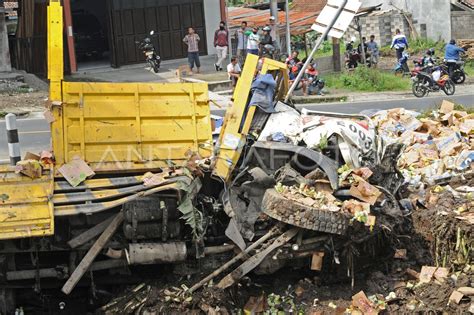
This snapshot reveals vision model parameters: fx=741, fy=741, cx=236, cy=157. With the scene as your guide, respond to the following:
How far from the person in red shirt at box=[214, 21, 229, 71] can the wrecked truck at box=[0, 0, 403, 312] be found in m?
17.5

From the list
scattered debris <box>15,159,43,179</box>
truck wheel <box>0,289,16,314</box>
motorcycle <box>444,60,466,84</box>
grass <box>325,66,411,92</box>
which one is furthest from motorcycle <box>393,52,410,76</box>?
truck wheel <box>0,289,16,314</box>

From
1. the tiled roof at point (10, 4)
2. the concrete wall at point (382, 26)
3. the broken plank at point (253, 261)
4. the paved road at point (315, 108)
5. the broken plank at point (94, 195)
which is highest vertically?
the tiled roof at point (10, 4)

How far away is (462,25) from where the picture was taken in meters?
33.8

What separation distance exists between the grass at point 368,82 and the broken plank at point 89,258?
728 inches

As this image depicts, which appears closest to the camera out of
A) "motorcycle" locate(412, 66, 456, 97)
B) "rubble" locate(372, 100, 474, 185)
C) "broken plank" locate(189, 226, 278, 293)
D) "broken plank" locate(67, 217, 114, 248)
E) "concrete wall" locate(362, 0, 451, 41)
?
"broken plank" locate(67, 217, 114, 248)

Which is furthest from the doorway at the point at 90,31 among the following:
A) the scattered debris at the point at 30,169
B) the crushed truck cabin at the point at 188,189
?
the scattered debris at the point at 30,169

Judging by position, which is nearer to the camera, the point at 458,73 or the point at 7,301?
the point at 7,301

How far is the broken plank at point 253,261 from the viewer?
669 cm

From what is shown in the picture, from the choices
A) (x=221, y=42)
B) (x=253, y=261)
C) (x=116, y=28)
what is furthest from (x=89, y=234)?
(x=116, y=28)

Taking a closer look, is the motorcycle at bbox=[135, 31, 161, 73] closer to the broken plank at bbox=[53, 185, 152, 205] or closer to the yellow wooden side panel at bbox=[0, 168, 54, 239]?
the yellow wooden side panel at bbox=[0, 168, 54, 239]

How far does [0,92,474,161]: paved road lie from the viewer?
560 inches

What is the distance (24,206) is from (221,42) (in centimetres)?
1910

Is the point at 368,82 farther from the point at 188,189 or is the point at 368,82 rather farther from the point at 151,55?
the point at 188,189

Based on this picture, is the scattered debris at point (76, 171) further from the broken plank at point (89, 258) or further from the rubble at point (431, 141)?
the rubble at point (431, 141)
